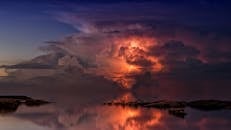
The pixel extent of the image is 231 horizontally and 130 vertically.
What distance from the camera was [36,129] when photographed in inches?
2293

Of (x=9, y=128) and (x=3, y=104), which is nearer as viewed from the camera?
(x=9, y=128)

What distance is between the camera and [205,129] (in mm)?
64188

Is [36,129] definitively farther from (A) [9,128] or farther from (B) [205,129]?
(B) [205,129]

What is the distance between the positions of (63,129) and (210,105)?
4128 inches

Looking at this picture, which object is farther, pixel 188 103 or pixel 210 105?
pixel 188 103

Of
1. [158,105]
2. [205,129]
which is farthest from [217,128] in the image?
[158,105]

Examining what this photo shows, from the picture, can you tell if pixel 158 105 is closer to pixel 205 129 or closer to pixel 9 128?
pixel 205 129

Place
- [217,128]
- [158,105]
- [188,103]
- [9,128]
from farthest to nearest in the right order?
1. [188,103]
2. [158,105]
3. [217,128]
4. [9,128]

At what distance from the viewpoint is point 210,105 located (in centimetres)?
15675

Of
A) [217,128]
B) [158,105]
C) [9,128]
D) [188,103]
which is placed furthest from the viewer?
[188,103]

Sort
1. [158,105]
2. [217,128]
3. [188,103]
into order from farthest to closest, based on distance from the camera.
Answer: [188,103]
[158,105]
[217,128]

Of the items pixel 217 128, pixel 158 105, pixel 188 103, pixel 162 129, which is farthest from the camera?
pixel 188 103

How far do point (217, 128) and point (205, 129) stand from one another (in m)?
3.11

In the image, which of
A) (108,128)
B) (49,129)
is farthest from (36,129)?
(108,128)
